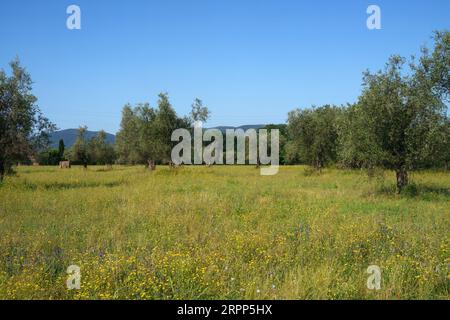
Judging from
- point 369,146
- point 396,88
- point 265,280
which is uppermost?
point 396,88

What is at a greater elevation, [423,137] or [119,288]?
[423,137]

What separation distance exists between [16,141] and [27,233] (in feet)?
55.3

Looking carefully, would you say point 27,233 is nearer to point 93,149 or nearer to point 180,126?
point 180,126

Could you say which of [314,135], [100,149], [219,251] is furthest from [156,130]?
[219,251]

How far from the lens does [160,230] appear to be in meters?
10.1

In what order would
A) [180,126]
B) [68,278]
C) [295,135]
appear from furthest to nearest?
[180,126]
[295,135]
[68,278]

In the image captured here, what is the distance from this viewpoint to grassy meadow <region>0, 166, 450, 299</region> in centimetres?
587

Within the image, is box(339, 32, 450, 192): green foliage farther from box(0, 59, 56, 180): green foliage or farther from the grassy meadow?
box(0, 59, 56, 180): green foliage

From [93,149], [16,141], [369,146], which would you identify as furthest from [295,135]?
[93,149]

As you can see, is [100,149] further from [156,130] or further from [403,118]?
[403,118]

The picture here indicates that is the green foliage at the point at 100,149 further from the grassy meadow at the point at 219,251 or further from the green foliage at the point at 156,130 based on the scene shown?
the grassy meadow at the point at 219,251

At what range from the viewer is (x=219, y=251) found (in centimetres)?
779

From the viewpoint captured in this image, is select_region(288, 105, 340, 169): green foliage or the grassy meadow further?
select_region(288, 105, 340, 169): green foliage

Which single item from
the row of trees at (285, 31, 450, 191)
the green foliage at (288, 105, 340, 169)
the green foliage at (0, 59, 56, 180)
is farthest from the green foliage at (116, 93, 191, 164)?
the row of trees at (285, 31, 450, 191)
